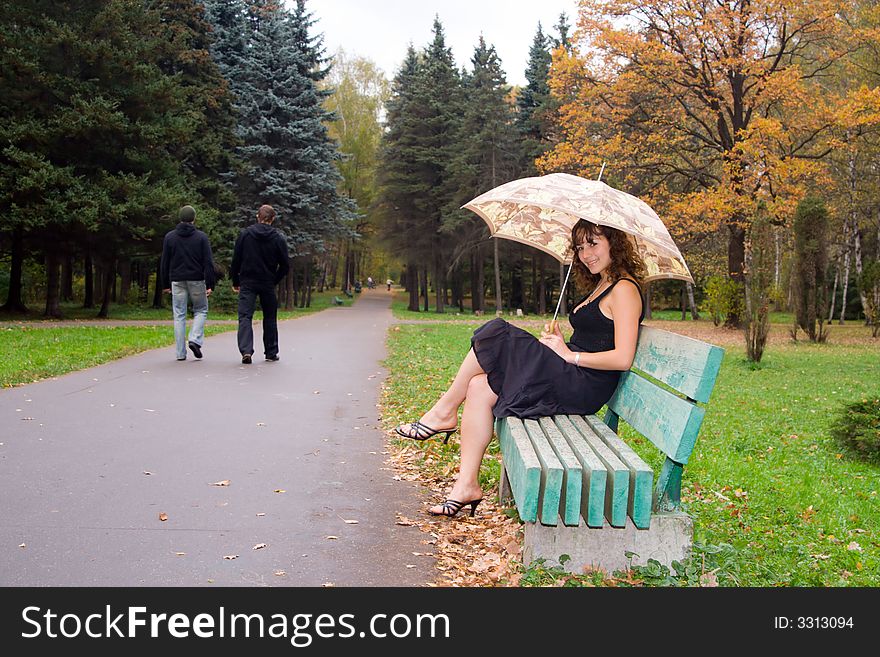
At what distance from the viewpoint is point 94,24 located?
2338cm

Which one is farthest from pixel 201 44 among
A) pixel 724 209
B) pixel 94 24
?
pixel 724 209

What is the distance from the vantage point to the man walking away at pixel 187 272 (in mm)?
11133

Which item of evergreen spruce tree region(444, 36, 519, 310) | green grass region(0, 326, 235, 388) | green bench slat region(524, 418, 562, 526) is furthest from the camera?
evergreen spruce tree region(444, 36, 519, 310)

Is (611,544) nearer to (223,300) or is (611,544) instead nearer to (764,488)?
(764,488)

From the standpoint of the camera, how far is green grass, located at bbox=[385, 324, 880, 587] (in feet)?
12.6

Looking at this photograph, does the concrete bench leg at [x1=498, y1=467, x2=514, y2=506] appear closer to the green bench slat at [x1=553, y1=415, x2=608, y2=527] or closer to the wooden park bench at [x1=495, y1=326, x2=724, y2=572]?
the wooden park bench at [x1=495, y1=326, x2=724, y2=572]

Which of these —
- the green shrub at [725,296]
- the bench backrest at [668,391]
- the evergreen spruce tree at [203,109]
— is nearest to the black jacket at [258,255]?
the bench backrest at [668,391]

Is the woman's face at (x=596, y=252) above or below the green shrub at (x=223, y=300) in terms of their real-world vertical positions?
above

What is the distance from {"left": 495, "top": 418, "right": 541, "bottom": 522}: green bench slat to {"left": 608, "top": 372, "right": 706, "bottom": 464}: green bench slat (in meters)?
0.63

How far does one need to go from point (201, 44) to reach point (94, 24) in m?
10.3

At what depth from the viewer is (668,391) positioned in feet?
12.9

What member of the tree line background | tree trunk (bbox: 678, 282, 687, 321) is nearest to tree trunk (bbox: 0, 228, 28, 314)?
the tree line background

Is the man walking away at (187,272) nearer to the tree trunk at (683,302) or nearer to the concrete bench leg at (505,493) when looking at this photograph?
the concrete bench leg at (505,493)
